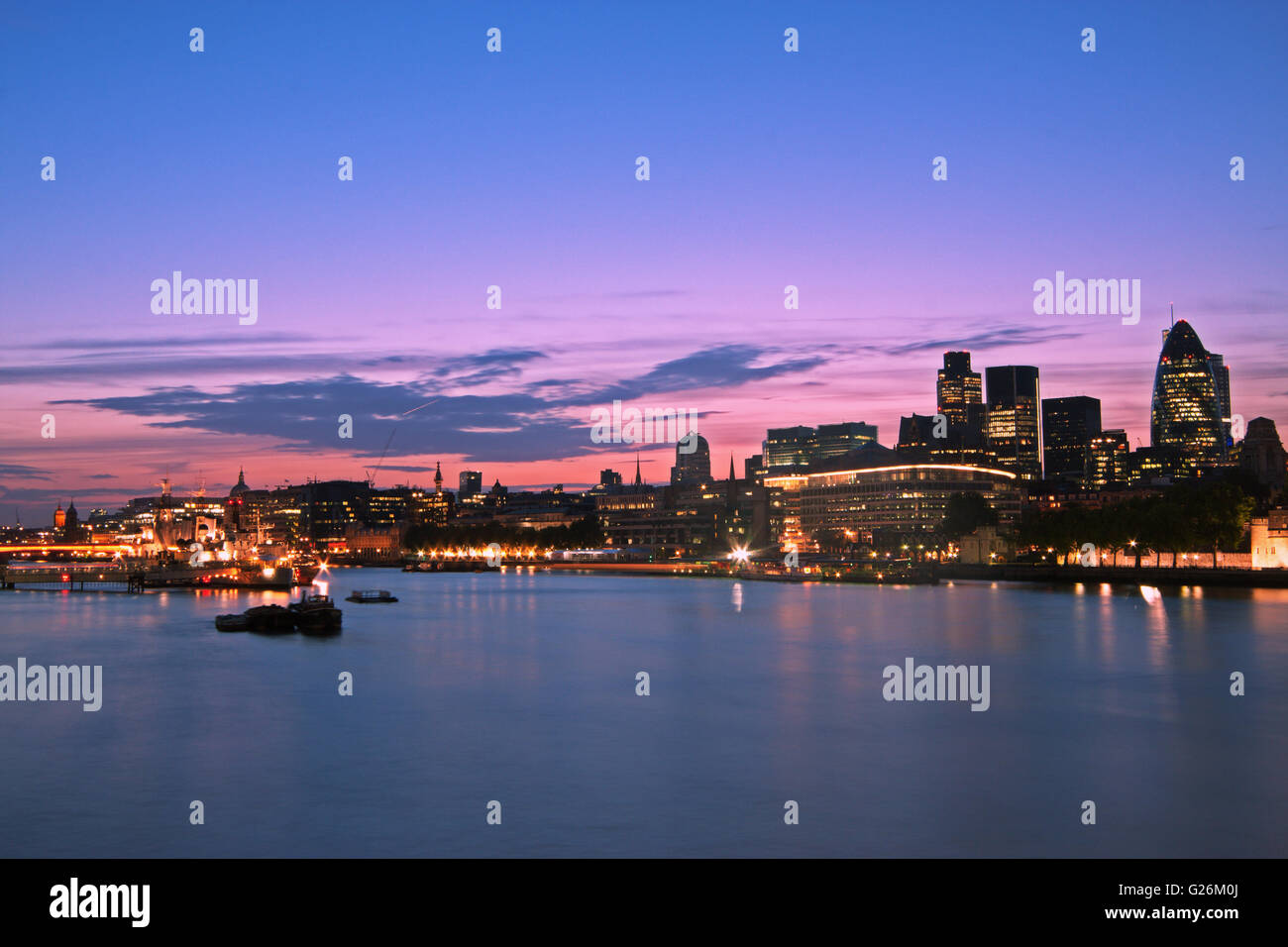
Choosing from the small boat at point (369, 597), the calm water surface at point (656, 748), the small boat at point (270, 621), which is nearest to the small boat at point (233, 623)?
the small boat at point (270, 621)

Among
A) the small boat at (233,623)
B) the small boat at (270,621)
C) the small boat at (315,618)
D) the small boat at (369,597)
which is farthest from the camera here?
the small boat at (369,597)

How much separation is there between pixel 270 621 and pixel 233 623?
2.49m

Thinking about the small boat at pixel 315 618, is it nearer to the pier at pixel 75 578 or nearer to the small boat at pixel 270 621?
the small boat at pixel 270 621

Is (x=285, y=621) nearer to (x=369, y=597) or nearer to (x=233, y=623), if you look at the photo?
(x=233, y=623)

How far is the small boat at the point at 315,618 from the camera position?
69250 mm

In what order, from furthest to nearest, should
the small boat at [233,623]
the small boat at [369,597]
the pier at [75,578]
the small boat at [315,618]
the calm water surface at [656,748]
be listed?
1. the pier at [75,578]
2. the small boat at [369,597]
3. the small boat at [315,618]
4. the small boat at [233,623]
5. the calm water surface at [656,748]

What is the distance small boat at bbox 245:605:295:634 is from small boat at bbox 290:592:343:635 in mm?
414

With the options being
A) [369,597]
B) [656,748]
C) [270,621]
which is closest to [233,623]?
[270,621]

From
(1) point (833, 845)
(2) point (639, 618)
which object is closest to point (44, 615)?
(2) point (639, 618)

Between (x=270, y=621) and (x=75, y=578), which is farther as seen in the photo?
(x=75, y=578)

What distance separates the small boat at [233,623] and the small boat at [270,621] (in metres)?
0.31

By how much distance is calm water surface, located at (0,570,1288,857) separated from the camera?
2217cm

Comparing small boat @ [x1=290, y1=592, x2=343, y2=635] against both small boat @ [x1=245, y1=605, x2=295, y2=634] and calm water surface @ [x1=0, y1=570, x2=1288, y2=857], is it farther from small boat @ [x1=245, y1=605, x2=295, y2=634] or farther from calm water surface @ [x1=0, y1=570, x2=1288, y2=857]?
calm water surface @ [x1=0, y1=570, x2=1288, y2=857]

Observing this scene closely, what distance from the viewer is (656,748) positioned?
102ft
